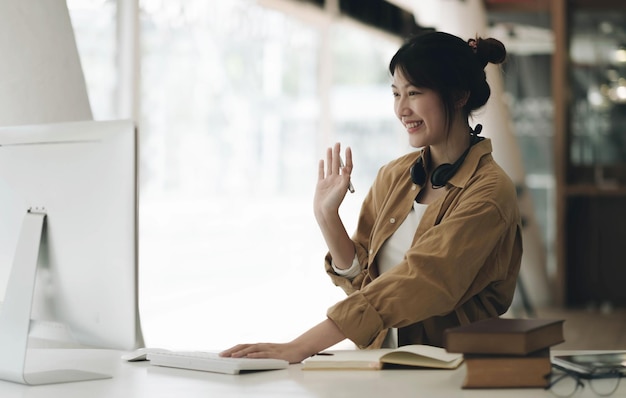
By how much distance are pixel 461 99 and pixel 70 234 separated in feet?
3.62

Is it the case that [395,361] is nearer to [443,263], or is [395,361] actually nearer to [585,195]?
[443,263]

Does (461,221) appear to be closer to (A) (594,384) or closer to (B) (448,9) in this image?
(A) (594,384)

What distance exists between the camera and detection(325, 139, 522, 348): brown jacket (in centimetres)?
201

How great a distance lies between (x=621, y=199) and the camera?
25.6 feet

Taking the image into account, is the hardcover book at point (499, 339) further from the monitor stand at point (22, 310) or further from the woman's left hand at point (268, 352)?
the monitor stand at point (22, 310)

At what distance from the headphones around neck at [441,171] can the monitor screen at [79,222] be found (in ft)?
2.89

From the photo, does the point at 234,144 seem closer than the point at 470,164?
No

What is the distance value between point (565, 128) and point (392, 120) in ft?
4.95

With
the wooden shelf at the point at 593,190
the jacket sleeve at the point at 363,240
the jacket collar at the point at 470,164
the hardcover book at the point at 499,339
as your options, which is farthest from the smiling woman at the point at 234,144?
the hardcover book at the point at 499,339

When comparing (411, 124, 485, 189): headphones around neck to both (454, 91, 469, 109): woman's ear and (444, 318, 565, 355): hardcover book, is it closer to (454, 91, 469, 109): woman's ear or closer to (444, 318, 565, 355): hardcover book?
(454, 91, 469, 109): woman's ear

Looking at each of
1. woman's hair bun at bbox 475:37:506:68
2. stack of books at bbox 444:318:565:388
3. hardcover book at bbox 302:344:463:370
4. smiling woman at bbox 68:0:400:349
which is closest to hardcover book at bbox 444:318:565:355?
stack of books at bbox 444:318:565:388

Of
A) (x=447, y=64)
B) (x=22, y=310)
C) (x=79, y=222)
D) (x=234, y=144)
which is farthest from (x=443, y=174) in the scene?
(x=234, y=144)

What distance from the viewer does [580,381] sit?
64.4 inches

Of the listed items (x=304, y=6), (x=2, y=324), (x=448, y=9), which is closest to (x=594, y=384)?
(x=2, y=324)
